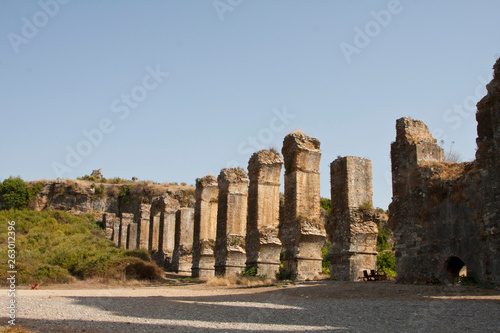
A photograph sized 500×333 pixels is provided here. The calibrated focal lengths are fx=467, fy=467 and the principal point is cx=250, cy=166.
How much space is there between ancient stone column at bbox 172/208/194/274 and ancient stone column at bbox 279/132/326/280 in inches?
376

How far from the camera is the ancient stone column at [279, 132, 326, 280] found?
14414 millimetres

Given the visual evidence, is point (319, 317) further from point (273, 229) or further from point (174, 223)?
point (174, 223)

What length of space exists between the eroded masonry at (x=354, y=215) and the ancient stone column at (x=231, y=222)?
0.04 metres

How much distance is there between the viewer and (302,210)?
49.5 feet

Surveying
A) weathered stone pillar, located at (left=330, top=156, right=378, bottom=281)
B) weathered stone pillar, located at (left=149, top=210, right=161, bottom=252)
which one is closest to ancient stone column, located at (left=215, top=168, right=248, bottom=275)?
weathered stone pillar, located at (left=330, top=156, right=378, bottom=281)

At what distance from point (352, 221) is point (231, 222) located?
20.4 feet

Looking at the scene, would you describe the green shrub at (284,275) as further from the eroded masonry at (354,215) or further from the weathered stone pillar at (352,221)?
the weathered stone pillar at (352,221)

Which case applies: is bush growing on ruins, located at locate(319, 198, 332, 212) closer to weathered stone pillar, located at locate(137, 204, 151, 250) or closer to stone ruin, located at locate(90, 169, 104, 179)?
weathered stone pillar, located at locate(137, 204, 151, 250)

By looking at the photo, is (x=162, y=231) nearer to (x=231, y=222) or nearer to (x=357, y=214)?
(x=231, y=222)

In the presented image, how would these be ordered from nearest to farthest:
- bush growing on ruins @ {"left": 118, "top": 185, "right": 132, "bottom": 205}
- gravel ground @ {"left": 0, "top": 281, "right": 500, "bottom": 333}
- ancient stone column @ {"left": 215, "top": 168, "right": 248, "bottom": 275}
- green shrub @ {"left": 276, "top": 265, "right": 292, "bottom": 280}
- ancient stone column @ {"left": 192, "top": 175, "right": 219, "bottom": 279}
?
gravel ground @ {"left": 0, "top": 281, "right": 500, "bottom": 333}, green shrub @ {"left": 276, "top": 265, "right": 292, "bottom": 280}, ancient stone column @ {"left": 215, "top": 168, "right": 248, "bottom": 275}, ancient stone column @ {"left": 192, "top": 175, "right": 219, "bottom": 279}, bush growing on ruins @ {"left": 118, "top": 185, "right": 132, "bottom": 205}

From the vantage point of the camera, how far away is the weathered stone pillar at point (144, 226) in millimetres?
31272

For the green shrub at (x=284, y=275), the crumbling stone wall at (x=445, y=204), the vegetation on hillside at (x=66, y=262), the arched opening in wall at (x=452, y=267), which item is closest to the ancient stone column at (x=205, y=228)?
the vegetation on hillside at (x=66, y=262)

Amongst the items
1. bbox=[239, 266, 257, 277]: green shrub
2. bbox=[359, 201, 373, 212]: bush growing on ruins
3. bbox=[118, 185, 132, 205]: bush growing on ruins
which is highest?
bbox=[118, 185, 132, 205]: bush growing on ruins

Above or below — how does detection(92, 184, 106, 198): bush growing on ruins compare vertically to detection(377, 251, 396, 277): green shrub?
above
